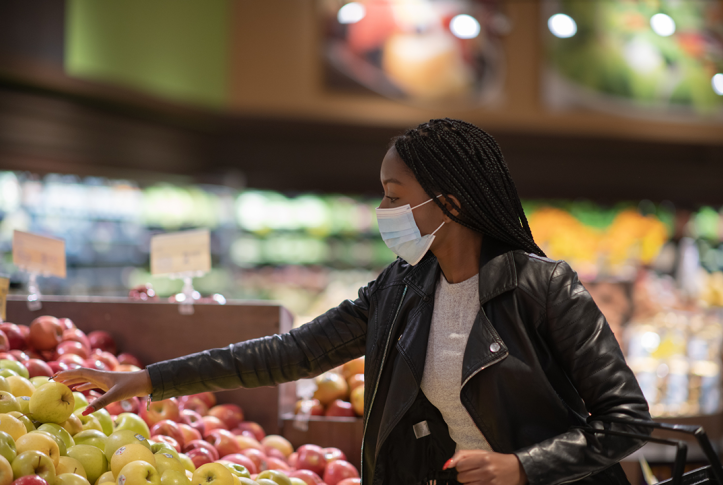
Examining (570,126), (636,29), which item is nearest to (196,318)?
(570,126)

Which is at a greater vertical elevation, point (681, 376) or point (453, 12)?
point (453, 12)

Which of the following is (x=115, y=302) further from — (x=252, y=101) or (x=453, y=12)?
(x=453, y=12)

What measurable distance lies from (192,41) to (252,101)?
0.86 metres

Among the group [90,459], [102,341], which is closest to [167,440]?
[90,459]

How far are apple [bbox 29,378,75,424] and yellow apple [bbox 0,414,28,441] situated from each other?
0.28 feet

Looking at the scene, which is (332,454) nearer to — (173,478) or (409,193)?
(173,478)

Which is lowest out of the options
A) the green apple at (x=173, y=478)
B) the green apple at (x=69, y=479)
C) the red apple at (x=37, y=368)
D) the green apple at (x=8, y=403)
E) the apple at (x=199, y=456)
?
the apple at (x=199, y=456)

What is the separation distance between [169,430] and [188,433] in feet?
0.28

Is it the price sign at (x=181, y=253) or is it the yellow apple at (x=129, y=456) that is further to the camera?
the price sign at (x=181, y=253)

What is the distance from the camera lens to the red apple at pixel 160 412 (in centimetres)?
203

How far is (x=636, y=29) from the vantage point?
7.94m

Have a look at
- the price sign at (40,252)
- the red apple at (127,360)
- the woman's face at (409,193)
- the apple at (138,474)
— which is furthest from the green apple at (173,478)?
the price sign at (40,252)

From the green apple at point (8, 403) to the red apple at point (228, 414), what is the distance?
77 centimetres

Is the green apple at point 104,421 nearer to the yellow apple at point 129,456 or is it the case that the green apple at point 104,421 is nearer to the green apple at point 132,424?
the green apple at point 132,424
